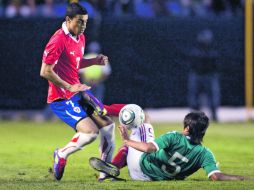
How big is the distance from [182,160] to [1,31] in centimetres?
1262

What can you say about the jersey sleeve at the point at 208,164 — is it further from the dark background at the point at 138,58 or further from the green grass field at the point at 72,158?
the dark background at the point at 138,58

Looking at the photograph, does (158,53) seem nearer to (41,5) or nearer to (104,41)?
(104,41)

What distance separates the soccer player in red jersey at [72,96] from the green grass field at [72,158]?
430mm

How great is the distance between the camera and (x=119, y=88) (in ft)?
73.7

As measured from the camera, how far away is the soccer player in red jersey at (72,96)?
1100 centimetres

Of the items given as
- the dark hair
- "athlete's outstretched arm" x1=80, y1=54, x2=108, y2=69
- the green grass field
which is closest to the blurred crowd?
the green grass field

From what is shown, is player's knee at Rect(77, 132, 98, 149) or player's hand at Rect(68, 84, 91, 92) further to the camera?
player's knee at Rect(77, 132, 98, 149)

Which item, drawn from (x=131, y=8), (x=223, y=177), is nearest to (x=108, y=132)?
(x=223, y=177)

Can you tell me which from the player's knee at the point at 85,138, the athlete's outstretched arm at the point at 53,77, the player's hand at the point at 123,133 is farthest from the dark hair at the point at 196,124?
the athlete's outstretched arm at the point at 53,77

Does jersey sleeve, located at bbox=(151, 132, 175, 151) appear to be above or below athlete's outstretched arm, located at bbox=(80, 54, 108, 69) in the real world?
below

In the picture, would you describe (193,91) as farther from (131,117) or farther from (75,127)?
(131,117)

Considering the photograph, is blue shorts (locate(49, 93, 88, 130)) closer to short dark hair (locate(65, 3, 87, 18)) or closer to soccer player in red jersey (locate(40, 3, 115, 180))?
soccer player in red jersey (locate(40, 3, 115, 180))

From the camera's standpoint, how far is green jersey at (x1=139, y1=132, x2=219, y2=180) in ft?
33.9

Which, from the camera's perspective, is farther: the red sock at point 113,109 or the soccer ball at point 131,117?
the red sock at point 113,109
